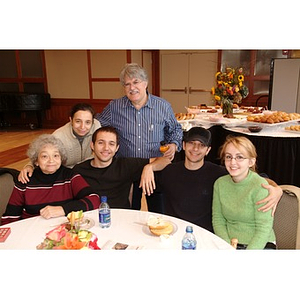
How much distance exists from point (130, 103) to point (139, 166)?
1.78ft

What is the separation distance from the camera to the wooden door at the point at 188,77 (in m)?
7.39

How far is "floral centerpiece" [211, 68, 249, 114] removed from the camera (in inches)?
148

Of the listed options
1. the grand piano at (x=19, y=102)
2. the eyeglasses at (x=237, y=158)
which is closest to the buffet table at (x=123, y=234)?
the eyeglasses at (x=237, y=158)

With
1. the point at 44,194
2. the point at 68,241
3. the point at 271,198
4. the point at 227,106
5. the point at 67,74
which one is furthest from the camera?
the point at 67,74

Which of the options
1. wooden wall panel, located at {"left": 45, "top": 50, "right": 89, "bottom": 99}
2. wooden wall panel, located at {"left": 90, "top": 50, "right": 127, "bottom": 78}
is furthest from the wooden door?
wooden wall panel, located at {"left": 45, "top": 50, "right": 89, "bottom": 99}

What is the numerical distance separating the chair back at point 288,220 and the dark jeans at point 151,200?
72 cm

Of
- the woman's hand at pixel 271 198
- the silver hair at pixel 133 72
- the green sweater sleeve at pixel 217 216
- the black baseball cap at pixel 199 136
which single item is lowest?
the green sweater sleeve at pixel 217 216

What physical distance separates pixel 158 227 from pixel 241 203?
1.50ft

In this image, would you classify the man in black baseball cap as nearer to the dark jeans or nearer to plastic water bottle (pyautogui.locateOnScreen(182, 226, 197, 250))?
the dark jeans

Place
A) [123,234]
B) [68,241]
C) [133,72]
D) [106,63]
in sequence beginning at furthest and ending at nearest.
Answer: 1. [106,63]
2. [133,72]
3. [123,234]
4. [68,241]

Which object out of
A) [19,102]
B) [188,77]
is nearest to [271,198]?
[188,77]

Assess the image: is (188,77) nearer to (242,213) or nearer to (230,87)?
(230,87)

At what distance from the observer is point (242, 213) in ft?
5.00

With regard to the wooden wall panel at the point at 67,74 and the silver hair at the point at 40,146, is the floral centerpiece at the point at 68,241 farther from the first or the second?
the wooden wall panel at the point at 67,74
